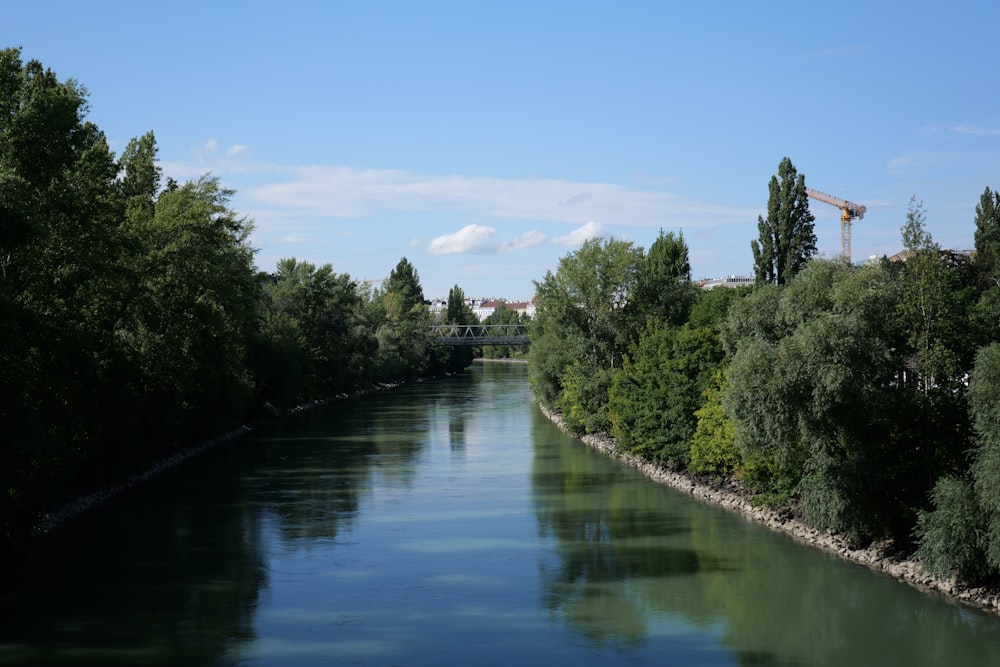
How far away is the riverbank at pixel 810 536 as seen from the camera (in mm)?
19609

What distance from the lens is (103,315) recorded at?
29.6m

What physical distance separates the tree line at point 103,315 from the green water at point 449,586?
2.40 m

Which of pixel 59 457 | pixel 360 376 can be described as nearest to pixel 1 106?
pixel 59 457

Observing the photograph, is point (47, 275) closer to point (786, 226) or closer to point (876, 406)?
point (876, 406)

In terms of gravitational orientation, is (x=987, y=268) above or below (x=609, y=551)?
above

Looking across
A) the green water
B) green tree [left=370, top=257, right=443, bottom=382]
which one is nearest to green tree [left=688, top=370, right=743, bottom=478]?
the green water

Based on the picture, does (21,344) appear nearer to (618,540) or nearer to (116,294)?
(116,294)

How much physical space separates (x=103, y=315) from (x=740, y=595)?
65.7 ft

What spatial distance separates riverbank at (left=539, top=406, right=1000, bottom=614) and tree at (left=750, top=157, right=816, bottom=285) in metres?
15.3

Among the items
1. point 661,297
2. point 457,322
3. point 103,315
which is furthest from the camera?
point 457,322

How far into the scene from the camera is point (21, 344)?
781 inches

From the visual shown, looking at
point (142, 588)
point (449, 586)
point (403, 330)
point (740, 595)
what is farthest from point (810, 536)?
point (403, 330)

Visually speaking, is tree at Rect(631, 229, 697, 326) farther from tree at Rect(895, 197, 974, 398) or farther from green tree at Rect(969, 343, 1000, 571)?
green tree at Rect(969, 343, 1000, 571)

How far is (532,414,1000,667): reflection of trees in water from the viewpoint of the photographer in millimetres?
17922
